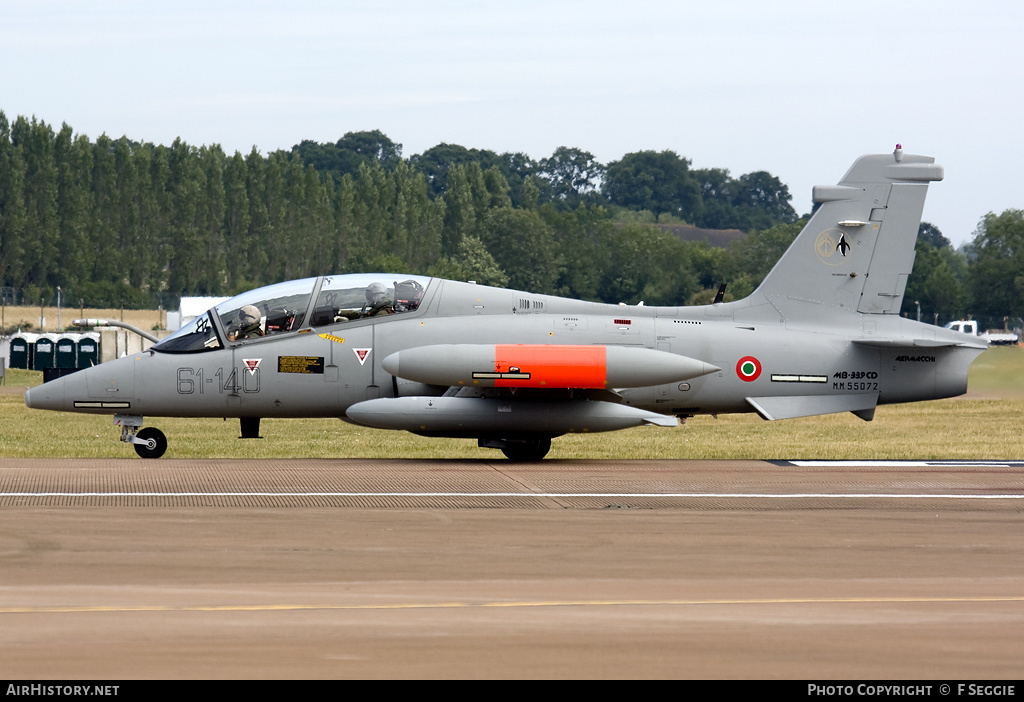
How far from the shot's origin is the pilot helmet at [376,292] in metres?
15.6

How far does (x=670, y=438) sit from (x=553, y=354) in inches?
349

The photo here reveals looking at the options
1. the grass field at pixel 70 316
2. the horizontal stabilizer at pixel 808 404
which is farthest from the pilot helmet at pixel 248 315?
the grass field at pixel 70 316

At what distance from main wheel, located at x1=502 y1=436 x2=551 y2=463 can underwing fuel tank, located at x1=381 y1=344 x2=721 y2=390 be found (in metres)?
1.27

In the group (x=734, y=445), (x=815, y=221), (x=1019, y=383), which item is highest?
(x=815, y=221)

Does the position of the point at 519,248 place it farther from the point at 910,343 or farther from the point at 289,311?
the point at 289,311

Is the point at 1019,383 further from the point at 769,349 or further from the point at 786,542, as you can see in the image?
the point at 786,542

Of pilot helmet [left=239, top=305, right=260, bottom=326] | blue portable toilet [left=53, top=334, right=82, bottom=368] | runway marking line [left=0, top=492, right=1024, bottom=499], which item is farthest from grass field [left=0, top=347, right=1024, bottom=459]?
blue portable toilet [left=53, top=334, right=82, bottom=368]

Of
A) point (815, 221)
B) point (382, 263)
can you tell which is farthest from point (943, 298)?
point (815, 221)

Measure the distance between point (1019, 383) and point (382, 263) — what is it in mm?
77329

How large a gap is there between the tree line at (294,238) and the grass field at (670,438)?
175ft

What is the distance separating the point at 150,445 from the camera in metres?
15.7

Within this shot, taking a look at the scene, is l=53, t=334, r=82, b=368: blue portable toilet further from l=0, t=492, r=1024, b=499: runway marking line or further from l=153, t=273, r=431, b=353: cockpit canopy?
l=0, t=492, r=1024, b=499: runway marking line

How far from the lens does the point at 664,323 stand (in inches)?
629

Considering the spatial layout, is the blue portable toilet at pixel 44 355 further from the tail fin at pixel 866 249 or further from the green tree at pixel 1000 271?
the green tree at pixel 1000 271
